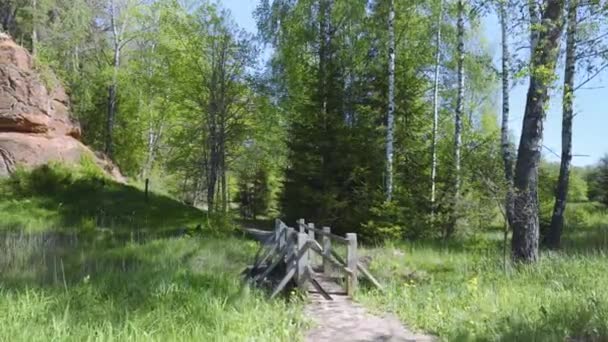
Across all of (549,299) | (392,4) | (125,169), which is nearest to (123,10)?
(125,169)

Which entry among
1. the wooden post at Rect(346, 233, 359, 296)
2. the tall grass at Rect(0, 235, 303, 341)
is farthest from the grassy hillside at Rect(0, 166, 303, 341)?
the wooden post at Rect(346, 233, 359, 296)

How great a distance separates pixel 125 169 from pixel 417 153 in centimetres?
1748

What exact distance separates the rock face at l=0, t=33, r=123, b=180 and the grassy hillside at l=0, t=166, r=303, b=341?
393cm

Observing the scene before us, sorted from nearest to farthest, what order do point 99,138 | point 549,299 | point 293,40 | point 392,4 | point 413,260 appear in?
point 549,299, point 413,260, point 392,4, point 293,40, point 99,138

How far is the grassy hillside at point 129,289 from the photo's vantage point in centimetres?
393

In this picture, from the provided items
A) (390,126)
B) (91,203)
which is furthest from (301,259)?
(91,203)

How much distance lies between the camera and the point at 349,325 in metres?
5.38

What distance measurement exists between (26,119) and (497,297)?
16.4 m

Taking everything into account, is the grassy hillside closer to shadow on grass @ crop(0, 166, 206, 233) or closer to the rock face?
shadow on grass @ crop(0, 166, 206, 233)

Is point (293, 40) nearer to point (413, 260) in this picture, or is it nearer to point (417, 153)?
point (417, 153)

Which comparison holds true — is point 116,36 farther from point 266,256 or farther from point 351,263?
point 351,263

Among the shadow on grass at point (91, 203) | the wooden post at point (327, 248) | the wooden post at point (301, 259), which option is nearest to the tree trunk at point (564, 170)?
the wooden post at point (327, 248)

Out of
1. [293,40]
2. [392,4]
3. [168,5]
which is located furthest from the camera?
[168,5]

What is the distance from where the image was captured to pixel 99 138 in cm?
2517
